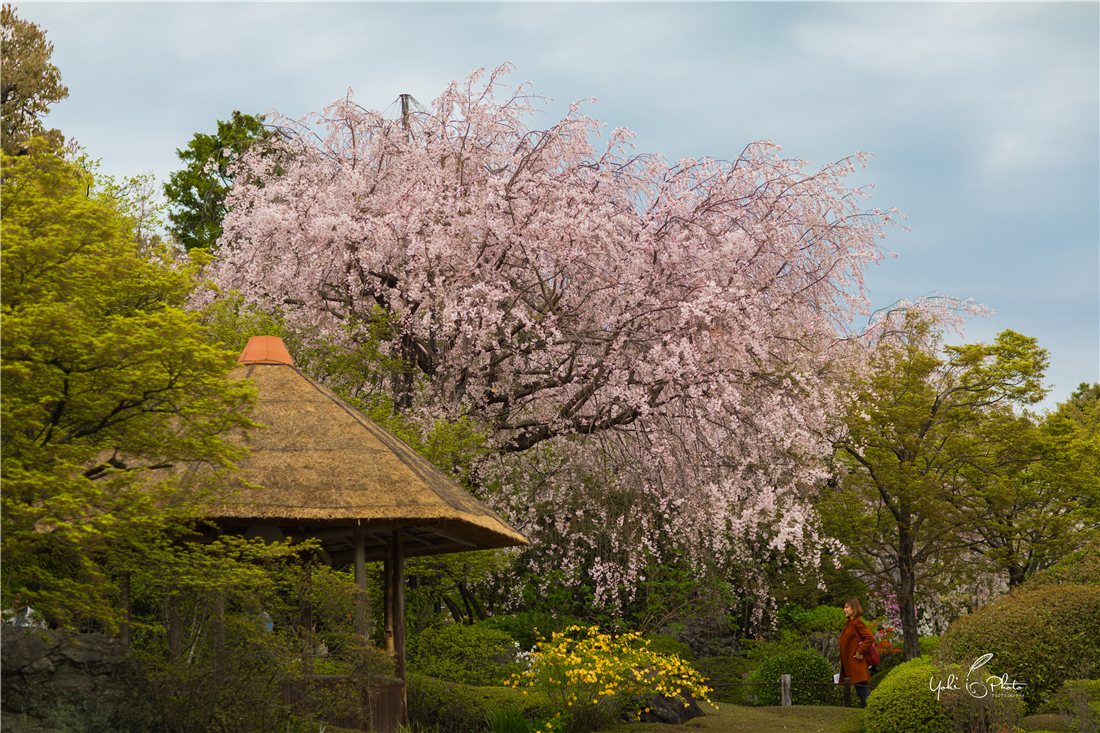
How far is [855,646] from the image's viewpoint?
44.6 feet

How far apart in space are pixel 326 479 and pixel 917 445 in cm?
1375

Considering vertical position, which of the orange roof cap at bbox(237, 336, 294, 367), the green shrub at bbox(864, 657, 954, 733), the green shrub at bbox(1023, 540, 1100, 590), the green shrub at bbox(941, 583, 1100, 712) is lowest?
the green shrub at bbox(864, 657, 954, 733)

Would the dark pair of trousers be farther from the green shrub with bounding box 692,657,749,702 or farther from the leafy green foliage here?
the leafy green foliage

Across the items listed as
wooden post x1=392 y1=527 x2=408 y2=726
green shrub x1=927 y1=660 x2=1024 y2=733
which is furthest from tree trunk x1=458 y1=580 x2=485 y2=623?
green shrub x1=927 y1=660 x2=1024 y2=733

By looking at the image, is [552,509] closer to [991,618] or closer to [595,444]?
[595,444]

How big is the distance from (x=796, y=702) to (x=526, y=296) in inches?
366

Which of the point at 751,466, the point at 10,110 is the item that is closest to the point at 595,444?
the point at 751,466

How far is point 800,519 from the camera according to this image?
1294 centimetres

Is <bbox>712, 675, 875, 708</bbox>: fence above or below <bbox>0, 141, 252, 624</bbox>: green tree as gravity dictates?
below

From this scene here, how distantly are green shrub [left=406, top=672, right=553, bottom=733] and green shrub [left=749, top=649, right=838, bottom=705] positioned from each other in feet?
22.7

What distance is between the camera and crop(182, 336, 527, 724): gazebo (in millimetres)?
9578

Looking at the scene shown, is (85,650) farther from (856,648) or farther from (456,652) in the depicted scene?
(856,648)

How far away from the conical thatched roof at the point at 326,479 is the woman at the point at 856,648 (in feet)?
17.5

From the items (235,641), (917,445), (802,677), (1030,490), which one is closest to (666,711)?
(802,677)
